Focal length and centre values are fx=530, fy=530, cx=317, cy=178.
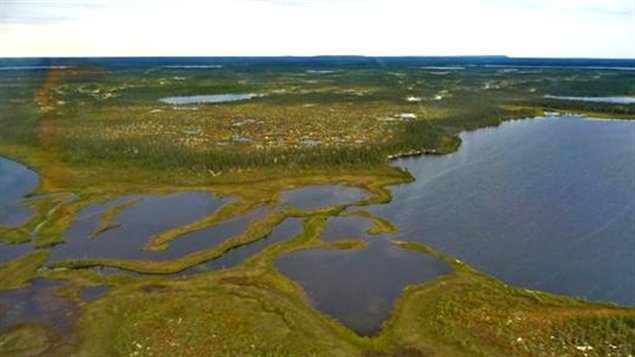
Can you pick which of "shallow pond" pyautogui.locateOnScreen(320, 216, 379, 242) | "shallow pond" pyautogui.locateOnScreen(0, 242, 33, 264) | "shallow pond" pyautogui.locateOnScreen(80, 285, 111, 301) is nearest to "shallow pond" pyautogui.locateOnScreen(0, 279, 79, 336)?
"shallow pond" pyautogui.locateOnScreen(80, 285, 111, 301)

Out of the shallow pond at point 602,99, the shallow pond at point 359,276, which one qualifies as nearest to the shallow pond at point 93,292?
the shallow pond at point 359,276

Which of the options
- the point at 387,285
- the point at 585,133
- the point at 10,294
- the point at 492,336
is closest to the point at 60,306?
→ the point at 10,294

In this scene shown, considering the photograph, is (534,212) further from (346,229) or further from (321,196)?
(321,196)

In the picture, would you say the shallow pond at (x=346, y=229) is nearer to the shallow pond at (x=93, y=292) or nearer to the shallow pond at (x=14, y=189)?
the shallow pond at (x=93, y=292)

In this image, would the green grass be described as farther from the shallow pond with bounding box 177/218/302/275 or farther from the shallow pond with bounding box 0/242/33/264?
the shallow pond with bounding box 177/218/302/275

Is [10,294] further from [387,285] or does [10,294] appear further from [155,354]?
[387,285]

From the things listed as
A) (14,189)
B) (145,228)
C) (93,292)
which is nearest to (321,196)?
(145,228)
